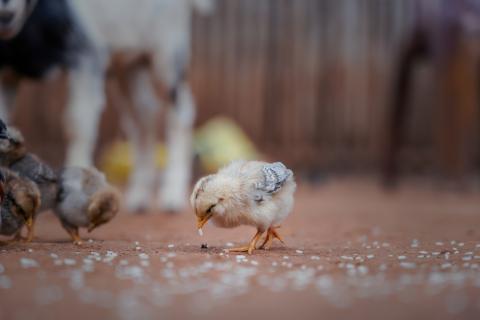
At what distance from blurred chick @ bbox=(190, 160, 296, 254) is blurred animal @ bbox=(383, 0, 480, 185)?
5.09m

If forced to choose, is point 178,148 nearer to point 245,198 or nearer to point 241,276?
point 245,198

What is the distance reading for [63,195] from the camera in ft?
14.2

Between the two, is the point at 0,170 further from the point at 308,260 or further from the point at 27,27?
the point at 27,27

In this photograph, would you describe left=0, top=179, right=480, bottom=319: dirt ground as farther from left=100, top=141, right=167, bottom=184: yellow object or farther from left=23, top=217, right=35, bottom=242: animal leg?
left=100, top=141, right=167, bottom=184: yellow object

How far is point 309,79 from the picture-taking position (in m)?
11.4

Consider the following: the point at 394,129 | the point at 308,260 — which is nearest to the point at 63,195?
the point at 308,260

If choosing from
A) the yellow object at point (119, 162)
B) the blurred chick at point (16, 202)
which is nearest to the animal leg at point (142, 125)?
the yellow object at point (119, 162)

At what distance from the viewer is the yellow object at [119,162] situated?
10.3 meters

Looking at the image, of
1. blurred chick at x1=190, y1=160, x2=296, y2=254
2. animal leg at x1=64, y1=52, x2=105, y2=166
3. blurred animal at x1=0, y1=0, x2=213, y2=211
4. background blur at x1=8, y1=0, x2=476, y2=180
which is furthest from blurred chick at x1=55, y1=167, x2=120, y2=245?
background blur at x1=8, y1=0, x2=476, y2=180

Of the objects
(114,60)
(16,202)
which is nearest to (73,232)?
(16,202)

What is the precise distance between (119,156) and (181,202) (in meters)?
3.68

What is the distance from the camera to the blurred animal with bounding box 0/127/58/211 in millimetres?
4277

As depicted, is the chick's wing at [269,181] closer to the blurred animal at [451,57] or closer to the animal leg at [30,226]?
the animal leg at [30,226]

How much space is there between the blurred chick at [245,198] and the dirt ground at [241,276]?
17 centimetres
